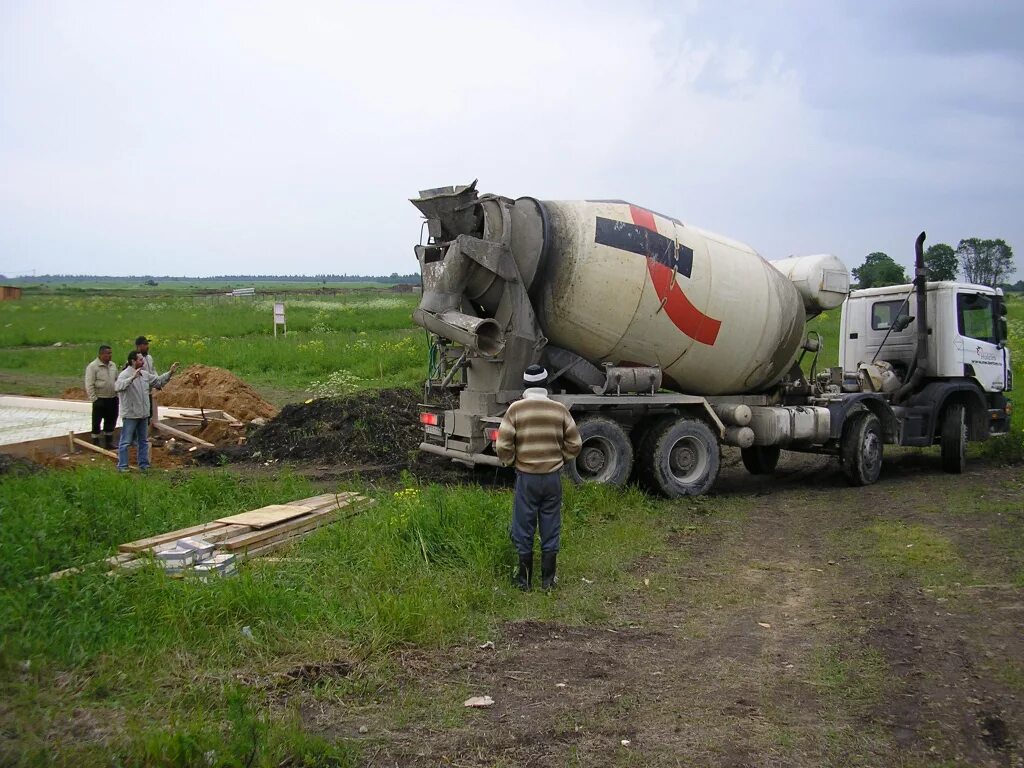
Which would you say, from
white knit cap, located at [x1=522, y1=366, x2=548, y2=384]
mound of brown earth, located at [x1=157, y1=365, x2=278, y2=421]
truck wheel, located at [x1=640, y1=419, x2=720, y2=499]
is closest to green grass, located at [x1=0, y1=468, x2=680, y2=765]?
white knit cap, located at [x1=522, y1=366, x2=548, y2=384]

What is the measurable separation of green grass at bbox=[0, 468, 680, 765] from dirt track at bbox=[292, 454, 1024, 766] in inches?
11.7

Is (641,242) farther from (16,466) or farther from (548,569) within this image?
(16,466)

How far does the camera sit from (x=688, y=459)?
36.8 ft

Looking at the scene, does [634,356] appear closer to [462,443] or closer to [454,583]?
[462,443]

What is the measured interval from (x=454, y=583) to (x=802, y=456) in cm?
1092

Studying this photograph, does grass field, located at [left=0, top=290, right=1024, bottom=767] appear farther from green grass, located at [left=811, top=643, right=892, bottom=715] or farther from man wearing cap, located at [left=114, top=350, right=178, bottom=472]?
man wearing cap, located at [left=114, top=350, right=178, bottom=472]

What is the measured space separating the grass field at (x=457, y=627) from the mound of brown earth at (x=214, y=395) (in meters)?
6.41

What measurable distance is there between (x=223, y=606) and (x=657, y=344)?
658 cm

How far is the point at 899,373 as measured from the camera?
13.4m

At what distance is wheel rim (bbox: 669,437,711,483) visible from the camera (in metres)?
11.1

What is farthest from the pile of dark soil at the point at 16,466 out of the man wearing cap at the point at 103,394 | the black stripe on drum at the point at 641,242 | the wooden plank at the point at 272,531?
the black stripe on drum at the point at 641,242

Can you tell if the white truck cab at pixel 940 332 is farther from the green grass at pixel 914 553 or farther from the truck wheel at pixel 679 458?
the green grass at pixel 914 553

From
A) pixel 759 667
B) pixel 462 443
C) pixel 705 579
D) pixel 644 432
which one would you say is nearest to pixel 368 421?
pixel 462 443

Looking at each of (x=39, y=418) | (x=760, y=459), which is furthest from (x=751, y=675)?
(x=39, y=418)
